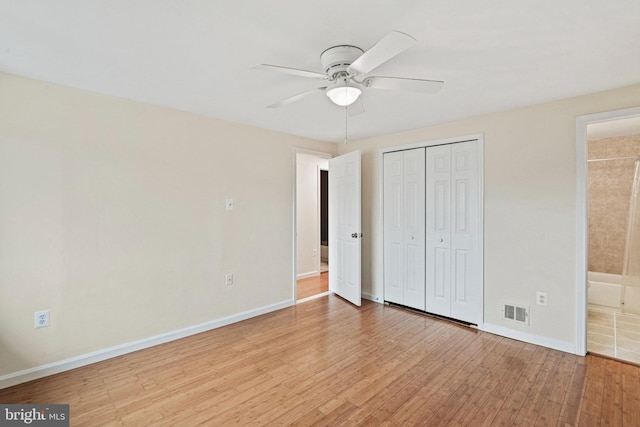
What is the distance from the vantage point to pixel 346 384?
220 centimetres

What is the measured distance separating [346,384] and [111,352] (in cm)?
205

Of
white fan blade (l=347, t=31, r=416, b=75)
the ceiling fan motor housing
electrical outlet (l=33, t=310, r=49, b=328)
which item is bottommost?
electrical outlet (l=33, t=310, r=49, b=328)

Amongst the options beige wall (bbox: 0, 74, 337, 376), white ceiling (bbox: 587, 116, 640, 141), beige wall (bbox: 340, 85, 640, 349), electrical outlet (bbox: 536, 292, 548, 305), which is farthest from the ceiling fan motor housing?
white ceiling (bbox: 587, 116, 640, 141)

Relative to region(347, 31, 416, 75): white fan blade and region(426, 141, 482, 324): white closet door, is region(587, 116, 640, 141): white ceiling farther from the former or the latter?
region(347, 31, 416, 75): white fan blade

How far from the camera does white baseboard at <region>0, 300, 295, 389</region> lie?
220cm

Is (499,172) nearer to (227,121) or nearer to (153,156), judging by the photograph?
(227,121)

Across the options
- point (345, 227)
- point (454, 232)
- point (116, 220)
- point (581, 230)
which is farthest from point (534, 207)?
point (116, 220)

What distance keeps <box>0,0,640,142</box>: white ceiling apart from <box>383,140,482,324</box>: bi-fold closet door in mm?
951

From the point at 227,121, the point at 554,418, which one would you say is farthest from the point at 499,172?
the point at 227,121

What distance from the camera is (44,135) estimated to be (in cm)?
228

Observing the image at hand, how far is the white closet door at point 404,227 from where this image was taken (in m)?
3.68

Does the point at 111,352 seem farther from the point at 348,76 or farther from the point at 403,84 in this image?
the point at 403,84

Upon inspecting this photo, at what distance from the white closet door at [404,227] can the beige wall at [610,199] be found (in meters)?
2.86

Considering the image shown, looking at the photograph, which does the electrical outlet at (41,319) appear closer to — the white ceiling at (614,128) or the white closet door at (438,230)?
the white closet door at (438,230)
